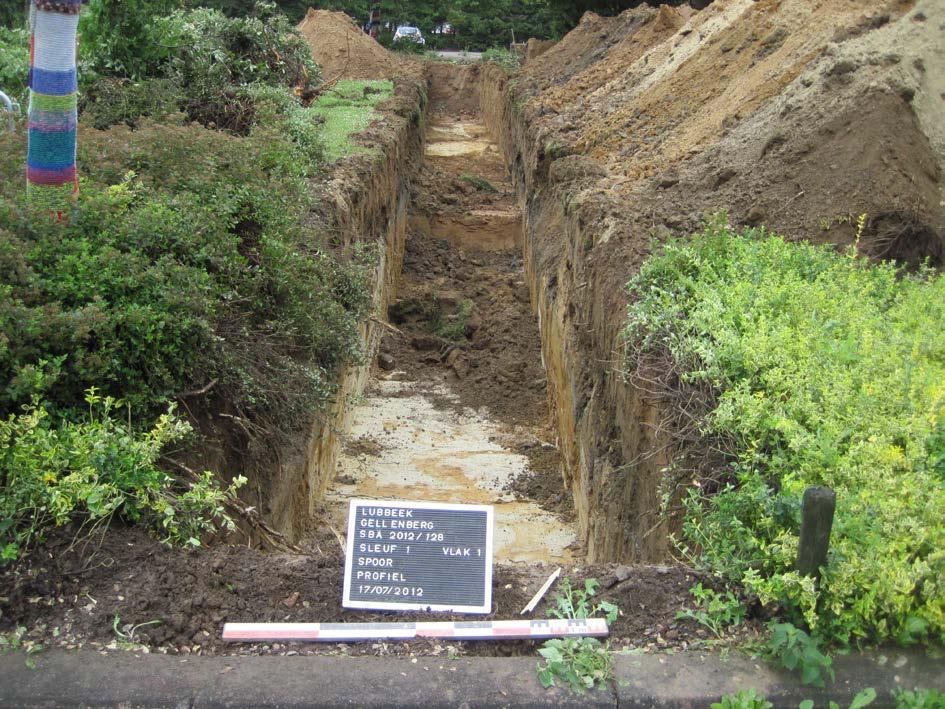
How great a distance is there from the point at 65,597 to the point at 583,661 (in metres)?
1.78

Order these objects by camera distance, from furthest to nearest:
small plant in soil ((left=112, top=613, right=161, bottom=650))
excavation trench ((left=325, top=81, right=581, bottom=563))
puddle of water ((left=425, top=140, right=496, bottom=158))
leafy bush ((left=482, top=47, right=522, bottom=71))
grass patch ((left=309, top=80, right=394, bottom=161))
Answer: leafy bush ((left=482, top=47, right=522, bottom=71)) < puddle of water ((left=425, top=140, right=496, bottom=158)) < grass patch ((left=309, top=80, right=394, bottom=161)) < excavation trench ((left=325, top=81, right=581, bottom=563)) < small plant in soil ((left=112, top=613, right=161, bottom=650))

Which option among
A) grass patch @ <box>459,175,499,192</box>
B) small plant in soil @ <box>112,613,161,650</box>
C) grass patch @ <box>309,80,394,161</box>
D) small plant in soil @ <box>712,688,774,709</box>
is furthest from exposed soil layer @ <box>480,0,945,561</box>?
grass patch @ <box>459,175,499,192</box>

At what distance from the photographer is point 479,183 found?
1598cm

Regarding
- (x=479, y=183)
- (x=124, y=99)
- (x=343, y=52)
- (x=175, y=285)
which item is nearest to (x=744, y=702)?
(x=175, y=285)

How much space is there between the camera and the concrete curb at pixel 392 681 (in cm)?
274

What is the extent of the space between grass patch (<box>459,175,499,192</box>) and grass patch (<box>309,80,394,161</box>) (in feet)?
6.44

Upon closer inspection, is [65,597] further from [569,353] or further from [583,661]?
[569,353]

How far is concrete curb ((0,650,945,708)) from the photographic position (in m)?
2.74

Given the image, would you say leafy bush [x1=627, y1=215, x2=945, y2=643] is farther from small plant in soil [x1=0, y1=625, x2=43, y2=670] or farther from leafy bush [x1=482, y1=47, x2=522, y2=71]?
leafy bush [x1=482, y1=47, x2=522, y2=71]

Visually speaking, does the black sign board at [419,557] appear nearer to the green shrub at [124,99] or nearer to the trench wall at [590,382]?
the trench wall at [590,382]

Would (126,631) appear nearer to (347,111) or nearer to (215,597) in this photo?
(215,597)

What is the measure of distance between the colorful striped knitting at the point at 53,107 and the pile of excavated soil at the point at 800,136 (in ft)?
11.7

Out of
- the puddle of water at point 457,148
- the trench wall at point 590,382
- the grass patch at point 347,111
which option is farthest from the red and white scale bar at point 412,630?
the puddle of water at point 457,148

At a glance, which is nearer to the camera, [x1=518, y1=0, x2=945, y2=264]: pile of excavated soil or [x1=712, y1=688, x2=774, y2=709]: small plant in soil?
[x1=712, y1=688, x2=774, y2=709]: small plant in soil
